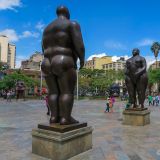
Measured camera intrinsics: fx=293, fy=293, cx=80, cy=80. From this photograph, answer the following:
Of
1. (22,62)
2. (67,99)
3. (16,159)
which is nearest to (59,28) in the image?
(67,99)

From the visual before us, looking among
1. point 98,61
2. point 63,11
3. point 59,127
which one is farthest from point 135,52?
point 98,61

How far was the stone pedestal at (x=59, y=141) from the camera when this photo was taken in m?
5.60

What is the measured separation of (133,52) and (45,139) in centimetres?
640

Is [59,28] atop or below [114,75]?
below

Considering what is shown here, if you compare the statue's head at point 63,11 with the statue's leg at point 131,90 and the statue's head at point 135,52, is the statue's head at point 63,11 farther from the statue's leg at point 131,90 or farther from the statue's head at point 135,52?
the statue's leg at point 131,90

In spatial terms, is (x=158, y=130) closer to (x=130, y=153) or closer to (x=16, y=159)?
(x=130, y=153)

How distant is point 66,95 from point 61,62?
70cm

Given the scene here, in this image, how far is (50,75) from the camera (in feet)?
20.4

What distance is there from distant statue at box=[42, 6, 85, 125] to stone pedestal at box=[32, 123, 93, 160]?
26 centimetres

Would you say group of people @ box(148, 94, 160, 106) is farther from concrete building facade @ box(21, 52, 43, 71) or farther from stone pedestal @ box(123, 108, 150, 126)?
concrete building facade @ box(21, 52, 43, 71)

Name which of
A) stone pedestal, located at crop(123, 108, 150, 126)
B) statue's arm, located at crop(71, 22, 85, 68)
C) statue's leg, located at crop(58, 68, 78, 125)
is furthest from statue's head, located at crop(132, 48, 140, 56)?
statue's leg, located at crop(58, 68, 78, 125)

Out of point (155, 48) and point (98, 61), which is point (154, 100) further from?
point (98, 61)

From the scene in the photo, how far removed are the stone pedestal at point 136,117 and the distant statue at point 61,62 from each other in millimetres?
5116

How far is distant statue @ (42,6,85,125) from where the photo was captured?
19.9 feet
